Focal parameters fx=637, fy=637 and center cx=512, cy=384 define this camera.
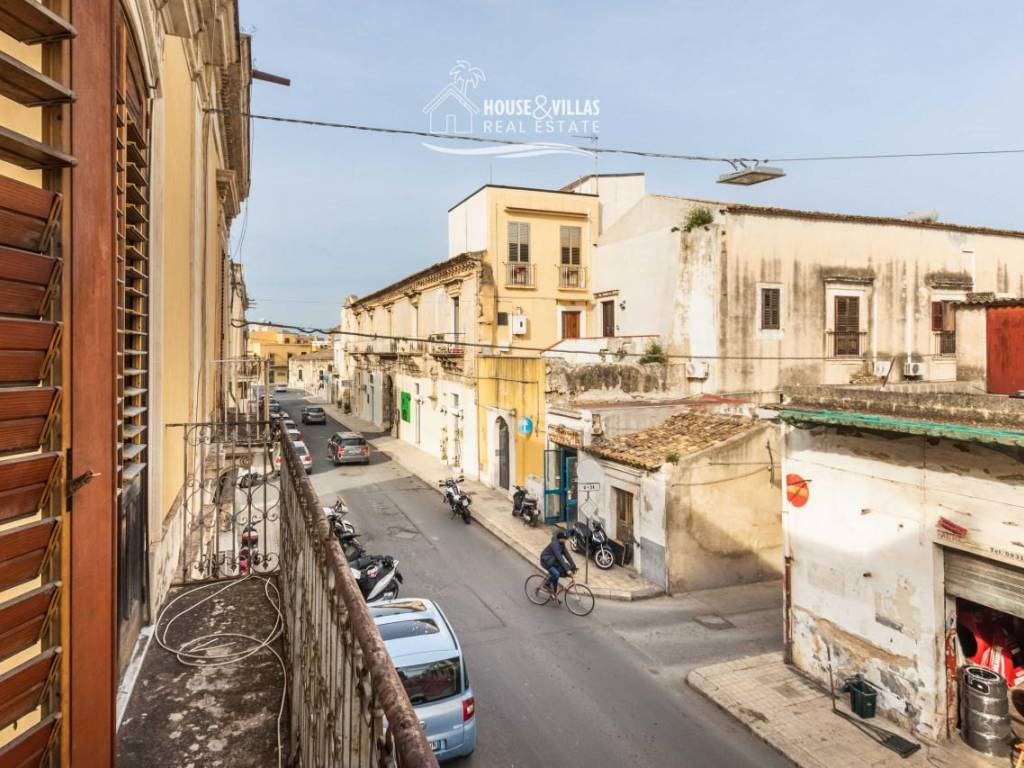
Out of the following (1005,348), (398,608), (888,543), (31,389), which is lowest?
(398,608)

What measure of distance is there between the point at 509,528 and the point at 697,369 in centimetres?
683

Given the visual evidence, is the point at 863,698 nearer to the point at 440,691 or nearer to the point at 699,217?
the point at 440,691

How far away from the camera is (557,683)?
9.34 metres

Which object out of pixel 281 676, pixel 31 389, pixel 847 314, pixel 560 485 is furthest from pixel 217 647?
pixel 847 314

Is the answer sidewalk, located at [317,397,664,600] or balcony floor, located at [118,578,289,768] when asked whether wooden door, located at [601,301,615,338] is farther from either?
balcony floor, located at [118,578,289,768]

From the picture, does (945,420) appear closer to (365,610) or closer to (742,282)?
(365,610)

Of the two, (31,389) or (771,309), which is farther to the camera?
(771,309)

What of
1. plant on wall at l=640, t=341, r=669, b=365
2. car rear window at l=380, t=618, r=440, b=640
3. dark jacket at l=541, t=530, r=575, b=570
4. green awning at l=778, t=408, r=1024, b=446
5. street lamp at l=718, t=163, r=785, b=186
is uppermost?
street lamp at l=718, t=163, r=785, b=186

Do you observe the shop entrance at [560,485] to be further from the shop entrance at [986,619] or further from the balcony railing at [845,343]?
the shop entrance at [986,619]

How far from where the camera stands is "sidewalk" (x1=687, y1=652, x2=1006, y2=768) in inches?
293

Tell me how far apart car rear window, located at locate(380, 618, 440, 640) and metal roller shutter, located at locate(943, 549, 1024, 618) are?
20.5 ft

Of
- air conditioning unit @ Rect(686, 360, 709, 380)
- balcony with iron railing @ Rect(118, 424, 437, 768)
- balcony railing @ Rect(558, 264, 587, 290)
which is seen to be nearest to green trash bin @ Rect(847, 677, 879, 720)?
balcony with iron railing @ Rect(118, 424, 437, 768)

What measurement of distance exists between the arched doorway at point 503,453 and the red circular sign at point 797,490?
12.2m

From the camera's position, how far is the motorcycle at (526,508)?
17823 mm
